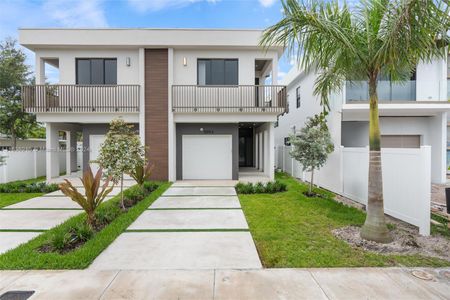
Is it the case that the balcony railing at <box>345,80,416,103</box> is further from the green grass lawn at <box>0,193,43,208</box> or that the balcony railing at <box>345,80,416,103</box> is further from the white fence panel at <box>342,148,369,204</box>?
the green grass lawn at <box>0,193,43,208</box>

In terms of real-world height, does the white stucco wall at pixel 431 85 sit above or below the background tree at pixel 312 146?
above

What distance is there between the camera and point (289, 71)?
18.5 m

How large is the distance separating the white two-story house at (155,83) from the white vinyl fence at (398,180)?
4.38m

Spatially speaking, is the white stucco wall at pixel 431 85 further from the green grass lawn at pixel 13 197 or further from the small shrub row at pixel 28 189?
the green grass lawn at pixel 13 197

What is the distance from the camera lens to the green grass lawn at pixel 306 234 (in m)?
3.96

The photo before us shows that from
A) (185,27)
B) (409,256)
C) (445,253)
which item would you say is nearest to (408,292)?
(409,256)

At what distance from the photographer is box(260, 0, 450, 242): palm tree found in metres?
4.15

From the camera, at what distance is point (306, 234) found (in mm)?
5203

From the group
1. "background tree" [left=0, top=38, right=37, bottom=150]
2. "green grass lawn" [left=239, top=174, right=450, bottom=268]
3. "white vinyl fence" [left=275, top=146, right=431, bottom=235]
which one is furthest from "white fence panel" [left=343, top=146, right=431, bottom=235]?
"background tree" [left=0, top=38, right=37, bottom=150]

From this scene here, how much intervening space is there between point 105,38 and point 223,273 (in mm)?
12084

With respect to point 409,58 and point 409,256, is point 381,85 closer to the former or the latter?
point 409,58

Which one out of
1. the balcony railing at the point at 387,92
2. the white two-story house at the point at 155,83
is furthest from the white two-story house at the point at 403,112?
the white two-story house at the point at 155,83

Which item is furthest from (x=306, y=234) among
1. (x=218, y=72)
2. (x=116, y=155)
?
(x=218, y=72)

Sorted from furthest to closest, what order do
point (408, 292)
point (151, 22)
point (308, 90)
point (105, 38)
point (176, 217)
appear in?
A: 1. point (308, 90)
2. point (151, 22)
3. point (105, 38)
4. point (176, 217)
5. point (408, 292)
